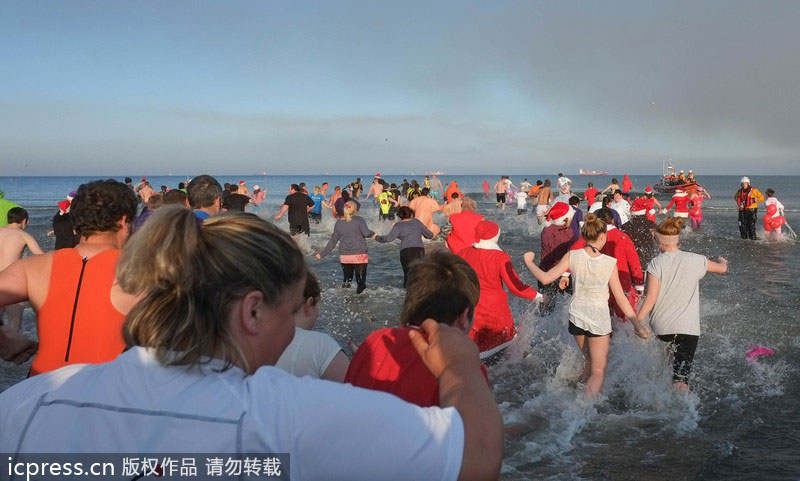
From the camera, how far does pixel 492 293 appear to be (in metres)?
5.33

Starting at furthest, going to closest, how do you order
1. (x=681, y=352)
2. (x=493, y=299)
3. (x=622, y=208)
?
(x=622, y=208), (x=681, y=352), (x=493, y=299)

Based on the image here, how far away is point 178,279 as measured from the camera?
4.24ft

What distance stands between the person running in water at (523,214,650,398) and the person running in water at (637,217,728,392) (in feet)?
0.86

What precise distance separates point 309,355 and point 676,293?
408 cm

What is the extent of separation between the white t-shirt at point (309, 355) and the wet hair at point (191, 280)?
136 centimetres

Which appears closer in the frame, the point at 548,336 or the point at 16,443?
the point at 16,443

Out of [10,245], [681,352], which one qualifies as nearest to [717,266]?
[681,352]

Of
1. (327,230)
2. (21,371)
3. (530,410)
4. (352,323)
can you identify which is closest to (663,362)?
(530,410)

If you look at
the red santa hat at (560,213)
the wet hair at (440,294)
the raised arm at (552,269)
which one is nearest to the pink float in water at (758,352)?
the red santa hat at (560,213)

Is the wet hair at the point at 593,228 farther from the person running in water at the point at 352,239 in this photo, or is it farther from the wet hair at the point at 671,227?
the person running in water at the point at 352,239

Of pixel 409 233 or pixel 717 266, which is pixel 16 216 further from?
pixel 717 266

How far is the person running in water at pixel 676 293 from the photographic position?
5.38 metres

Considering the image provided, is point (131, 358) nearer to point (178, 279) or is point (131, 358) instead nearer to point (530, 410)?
point (178, 279)

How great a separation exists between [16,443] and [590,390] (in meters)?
5.25
